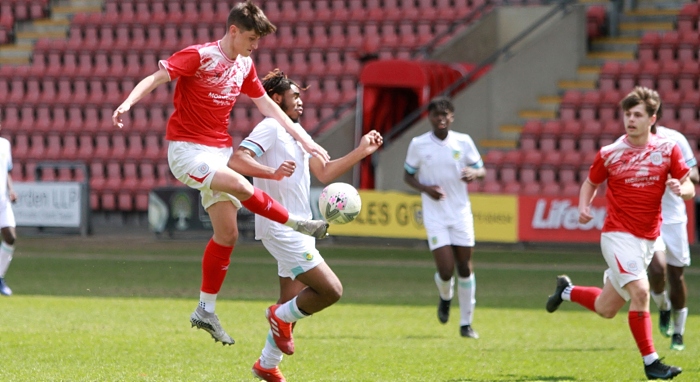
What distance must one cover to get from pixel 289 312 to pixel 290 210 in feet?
2.24

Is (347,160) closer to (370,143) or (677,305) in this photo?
(370,143)

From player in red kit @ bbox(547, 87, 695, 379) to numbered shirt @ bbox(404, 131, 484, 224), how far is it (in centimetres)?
267

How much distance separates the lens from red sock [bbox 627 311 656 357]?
22.1 ft

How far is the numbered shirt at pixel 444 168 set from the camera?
9766mm

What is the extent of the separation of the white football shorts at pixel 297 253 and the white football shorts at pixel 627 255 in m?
2.05

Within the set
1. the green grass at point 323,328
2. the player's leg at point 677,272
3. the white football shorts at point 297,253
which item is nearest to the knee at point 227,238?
the white football shorts at point 297,253

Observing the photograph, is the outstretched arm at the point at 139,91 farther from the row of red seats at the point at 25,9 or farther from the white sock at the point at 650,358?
the row of red seats at the point at 25,9

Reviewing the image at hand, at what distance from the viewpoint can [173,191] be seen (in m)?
19.6

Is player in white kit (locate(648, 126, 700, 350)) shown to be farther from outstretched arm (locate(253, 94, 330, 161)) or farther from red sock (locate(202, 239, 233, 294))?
red sock (locate(202, 239, 233, 294))

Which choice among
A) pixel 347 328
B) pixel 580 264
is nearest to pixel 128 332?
pixel 347 328

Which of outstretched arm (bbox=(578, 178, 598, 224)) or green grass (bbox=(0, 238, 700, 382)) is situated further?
green grass (bbox=(0, 238, 700, 382))

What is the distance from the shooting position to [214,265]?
272 inches

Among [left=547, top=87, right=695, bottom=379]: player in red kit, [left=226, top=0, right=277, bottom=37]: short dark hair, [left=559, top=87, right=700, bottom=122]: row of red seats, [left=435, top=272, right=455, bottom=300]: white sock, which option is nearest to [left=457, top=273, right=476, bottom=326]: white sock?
[left=435, top=272, right=455, bottom=300]: white sock

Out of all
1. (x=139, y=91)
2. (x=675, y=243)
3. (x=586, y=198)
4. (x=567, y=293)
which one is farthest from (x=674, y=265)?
(x=139, y=91)
